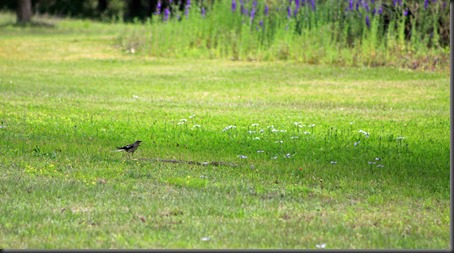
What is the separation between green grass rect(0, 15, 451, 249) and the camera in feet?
21.4

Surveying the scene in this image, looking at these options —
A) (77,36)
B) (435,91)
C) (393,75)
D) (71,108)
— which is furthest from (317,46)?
(77,36)

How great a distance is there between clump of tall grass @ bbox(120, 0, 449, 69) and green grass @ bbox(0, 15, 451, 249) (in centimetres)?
93

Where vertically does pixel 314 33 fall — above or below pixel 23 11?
above

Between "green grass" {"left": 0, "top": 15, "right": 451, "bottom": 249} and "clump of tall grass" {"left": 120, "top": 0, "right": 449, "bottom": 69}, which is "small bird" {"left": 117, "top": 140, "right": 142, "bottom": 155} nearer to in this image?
"green grass" {"left": 0, "top": 15, "right": 451, "bottom": 249}

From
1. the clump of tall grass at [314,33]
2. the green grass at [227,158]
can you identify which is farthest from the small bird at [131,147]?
the clump of tall grass at [314,33]

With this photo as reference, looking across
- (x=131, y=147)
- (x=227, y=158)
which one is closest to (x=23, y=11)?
(x=131, y=147)

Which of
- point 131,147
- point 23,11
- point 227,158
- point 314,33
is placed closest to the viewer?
point 131,147

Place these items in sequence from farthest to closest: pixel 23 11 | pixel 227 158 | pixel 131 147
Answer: pixel 23 11 < pixel 227 158 < pixel 131 147

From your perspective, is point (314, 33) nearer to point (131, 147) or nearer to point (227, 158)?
point (227, 158)

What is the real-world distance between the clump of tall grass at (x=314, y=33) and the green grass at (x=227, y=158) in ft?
3.04

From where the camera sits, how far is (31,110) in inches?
497

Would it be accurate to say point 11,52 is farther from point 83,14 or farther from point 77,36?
point 83,14

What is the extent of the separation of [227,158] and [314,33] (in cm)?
1013

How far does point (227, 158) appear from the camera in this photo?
31.3ft
